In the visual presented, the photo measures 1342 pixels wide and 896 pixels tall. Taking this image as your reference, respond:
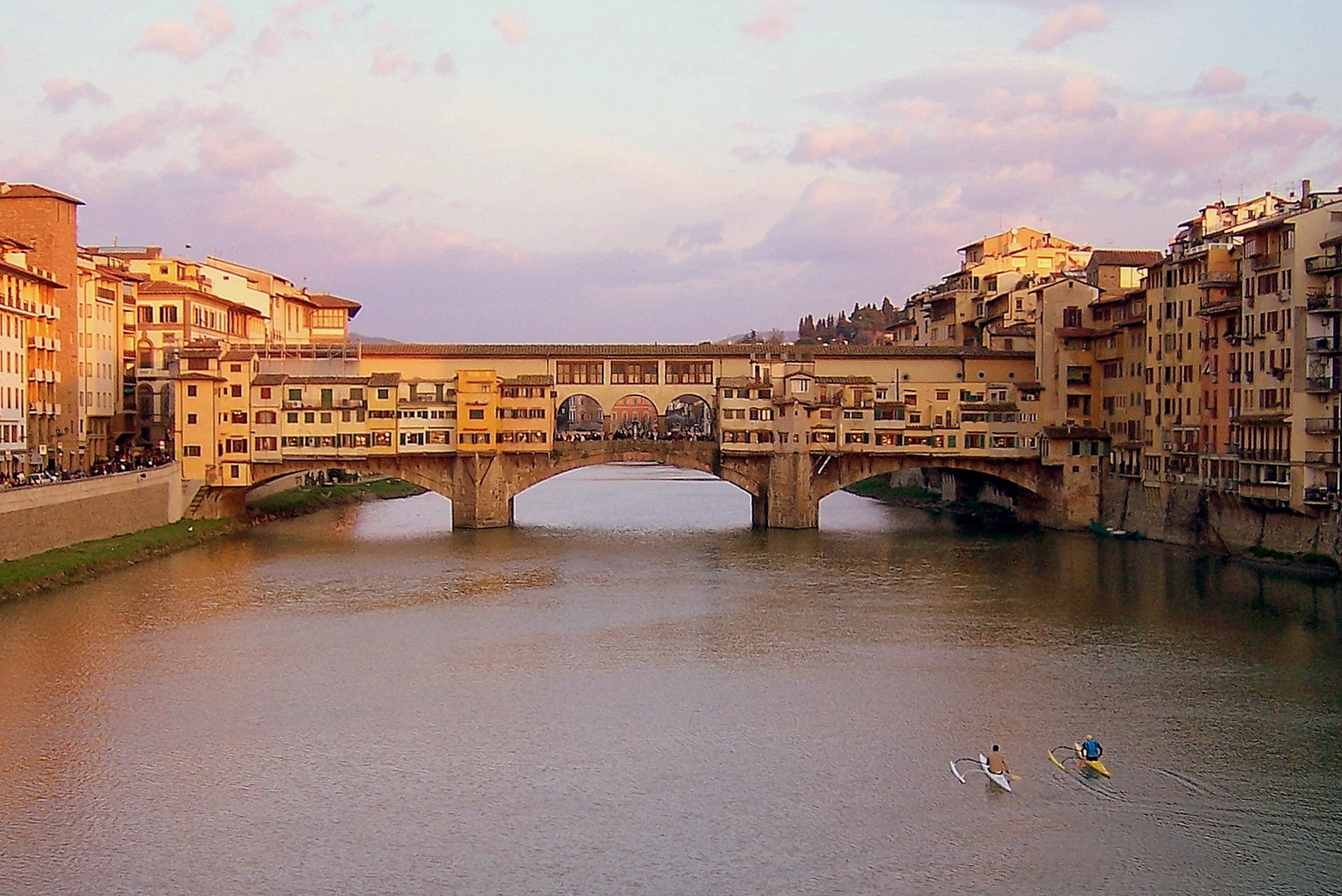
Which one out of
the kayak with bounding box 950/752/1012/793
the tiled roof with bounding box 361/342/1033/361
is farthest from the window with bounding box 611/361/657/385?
the kayak with bounding box 950/752/1012/793

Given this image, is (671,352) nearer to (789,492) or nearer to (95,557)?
(789,492)

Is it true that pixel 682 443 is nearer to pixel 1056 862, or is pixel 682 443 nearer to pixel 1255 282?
pixel 1255 282

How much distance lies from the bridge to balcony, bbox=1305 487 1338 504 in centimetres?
1047

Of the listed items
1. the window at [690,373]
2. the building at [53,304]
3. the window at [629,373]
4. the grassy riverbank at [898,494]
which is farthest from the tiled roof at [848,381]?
the building at [53,304]

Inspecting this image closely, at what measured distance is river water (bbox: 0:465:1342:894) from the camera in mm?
14617

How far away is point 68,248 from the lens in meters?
40.6

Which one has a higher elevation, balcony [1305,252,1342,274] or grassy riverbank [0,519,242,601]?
balcony [1305,252,1342,274]

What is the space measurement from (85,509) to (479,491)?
38.6 ft

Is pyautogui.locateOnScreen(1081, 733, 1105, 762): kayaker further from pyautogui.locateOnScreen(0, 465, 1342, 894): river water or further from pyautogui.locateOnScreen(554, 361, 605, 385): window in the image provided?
pyautogui.locateOnScreen(554, 361, 605, 385): window

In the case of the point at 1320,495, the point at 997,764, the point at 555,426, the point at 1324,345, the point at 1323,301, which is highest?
the point at 1323,301

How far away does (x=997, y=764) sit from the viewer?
55.6 feet

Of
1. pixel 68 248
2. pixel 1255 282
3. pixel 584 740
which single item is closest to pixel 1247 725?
pixel 584 740

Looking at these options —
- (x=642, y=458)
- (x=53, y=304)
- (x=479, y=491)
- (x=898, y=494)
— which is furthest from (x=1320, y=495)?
(x=53, y=304)

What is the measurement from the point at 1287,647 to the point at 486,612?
14.0 m
